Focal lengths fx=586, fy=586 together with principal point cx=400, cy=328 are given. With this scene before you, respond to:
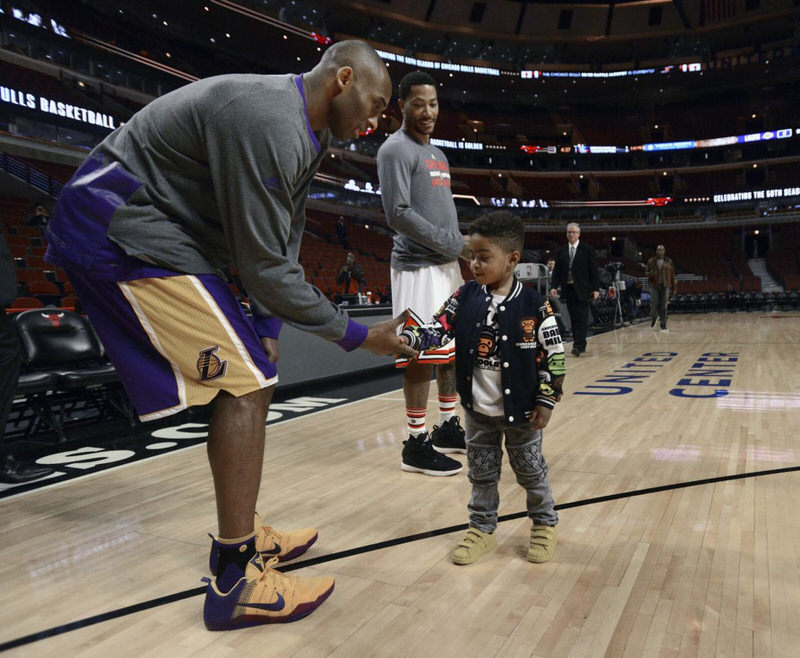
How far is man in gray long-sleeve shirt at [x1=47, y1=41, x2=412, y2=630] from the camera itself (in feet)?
3.92

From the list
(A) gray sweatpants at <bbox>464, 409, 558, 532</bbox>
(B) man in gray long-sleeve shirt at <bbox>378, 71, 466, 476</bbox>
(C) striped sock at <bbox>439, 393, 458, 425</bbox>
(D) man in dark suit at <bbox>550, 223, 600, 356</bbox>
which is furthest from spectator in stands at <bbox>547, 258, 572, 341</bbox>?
(A) gray sweatpants at <bbox>464, 409, 558, 532</bbox>

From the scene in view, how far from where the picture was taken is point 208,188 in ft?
4.27

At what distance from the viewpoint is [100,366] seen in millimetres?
3361

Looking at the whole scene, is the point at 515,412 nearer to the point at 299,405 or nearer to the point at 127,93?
the point at 299,405

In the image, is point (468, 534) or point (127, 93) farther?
point (127, 93)

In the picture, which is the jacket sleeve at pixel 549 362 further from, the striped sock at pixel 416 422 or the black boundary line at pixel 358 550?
the striped sock at pixel 416 422

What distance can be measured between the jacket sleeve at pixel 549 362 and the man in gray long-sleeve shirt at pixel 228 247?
0.47 meters

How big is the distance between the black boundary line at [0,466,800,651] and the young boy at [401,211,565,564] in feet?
0.60

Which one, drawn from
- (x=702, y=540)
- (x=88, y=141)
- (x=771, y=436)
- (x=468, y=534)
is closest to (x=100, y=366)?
(x=468, y=534)

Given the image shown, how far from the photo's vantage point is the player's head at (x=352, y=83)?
4.27 feet

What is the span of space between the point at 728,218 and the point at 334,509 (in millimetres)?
27467

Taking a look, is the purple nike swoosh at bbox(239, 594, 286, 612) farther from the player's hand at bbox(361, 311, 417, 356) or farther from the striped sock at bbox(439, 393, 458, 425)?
the striped sock at bbox(439, 393, 458, 425)

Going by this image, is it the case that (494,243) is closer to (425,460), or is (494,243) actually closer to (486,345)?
(486,345)

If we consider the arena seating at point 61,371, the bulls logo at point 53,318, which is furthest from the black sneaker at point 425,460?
the bulls logo at point 53,318
